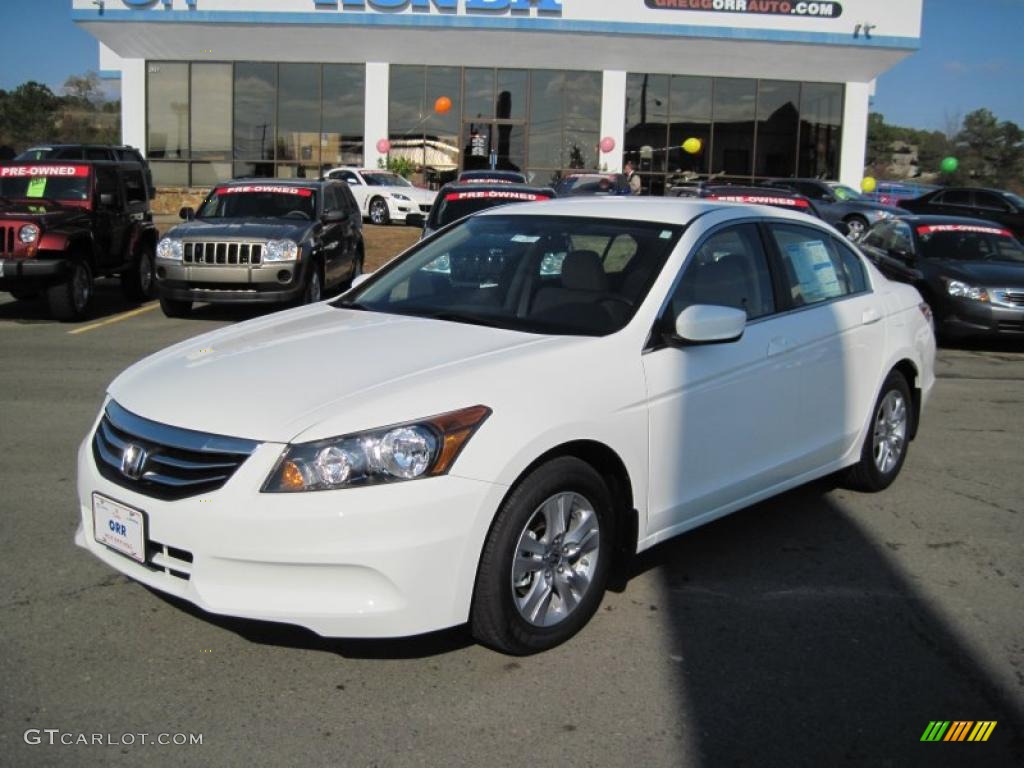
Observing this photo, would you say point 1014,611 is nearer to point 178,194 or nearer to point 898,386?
point 898,386

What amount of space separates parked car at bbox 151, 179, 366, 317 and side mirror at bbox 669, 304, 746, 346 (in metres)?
8.62

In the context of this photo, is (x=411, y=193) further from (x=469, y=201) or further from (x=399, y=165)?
(x=469, y=201)

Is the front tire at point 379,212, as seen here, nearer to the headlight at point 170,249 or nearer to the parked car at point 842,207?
the parked car at point 842,207

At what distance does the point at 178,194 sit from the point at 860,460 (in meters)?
28.3

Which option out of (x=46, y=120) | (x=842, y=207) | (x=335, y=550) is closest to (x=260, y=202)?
(x=335, y=550)

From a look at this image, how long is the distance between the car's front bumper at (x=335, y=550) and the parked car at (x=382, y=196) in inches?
915

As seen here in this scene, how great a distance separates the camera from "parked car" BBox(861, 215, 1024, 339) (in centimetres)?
1173

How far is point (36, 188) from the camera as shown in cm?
1308

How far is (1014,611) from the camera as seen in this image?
4410mm

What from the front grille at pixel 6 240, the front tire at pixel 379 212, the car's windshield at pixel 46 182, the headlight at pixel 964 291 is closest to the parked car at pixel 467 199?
the car's windshield at pixel 46 182

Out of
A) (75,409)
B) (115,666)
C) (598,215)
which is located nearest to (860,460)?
(598,215)

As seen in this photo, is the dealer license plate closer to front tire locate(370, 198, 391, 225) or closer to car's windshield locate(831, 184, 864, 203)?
front tire locate(370, 198, 391, 225)

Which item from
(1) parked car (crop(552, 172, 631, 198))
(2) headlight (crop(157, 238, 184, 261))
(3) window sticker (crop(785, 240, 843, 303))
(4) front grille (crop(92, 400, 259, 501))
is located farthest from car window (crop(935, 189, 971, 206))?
(4) front grille (crop(92, 400, 259, 501))

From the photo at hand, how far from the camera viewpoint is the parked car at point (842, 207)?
23.8m
